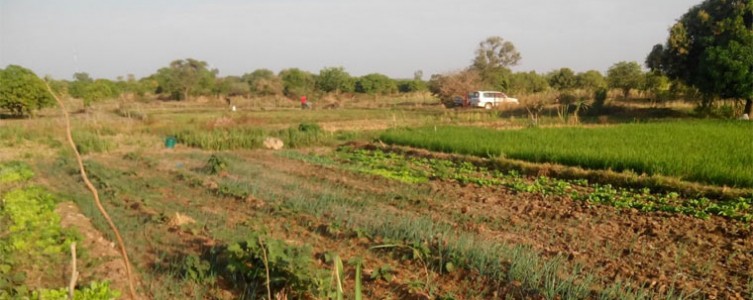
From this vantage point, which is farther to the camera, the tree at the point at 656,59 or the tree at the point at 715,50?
the tree at the point at 656,59

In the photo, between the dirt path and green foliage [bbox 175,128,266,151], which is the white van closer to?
green foliage [bbox 175,128,266,151]

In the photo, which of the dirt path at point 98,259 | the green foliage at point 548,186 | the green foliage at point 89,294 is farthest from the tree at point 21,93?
the green foliage at point 89,294

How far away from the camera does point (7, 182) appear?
9.28m

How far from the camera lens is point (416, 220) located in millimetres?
6121

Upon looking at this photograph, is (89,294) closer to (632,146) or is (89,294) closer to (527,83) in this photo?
(632,146)

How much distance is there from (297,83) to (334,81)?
5.06m

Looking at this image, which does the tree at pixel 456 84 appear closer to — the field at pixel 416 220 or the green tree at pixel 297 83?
the green tree at pixel 297 83

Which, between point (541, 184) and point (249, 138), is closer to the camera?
point (541, 184)

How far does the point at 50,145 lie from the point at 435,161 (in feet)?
40.0

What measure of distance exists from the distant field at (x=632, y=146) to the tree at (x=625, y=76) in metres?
15.1

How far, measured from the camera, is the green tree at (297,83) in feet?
153

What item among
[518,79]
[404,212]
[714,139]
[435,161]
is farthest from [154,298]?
[518,79]

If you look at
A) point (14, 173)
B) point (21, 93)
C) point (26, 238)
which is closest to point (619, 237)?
point (26, 238)

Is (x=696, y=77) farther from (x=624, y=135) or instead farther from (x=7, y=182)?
(x=7, y=182)
